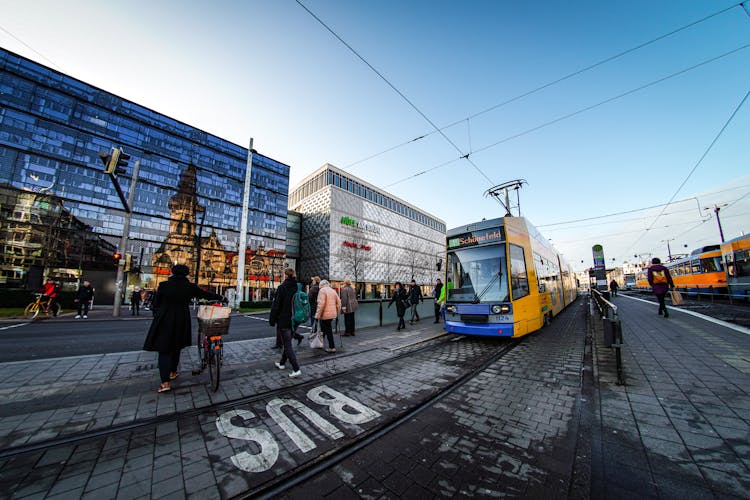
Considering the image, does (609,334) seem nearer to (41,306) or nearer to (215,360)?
(215,360)

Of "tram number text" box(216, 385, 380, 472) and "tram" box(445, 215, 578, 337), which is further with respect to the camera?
"tram" box(445, 215, 578, 337)

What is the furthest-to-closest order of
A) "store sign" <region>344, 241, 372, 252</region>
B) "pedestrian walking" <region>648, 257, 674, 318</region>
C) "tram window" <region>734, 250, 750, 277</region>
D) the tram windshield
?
"store sign" <region>344, 241, 372, 252</region> → "tram window" <region>734, 250, 750, 277</region> → "pedestrian walking" <region>648, 257, 674, 318</region> → the tram windshield

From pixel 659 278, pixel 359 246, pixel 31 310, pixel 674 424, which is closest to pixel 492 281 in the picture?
pixel 674 424

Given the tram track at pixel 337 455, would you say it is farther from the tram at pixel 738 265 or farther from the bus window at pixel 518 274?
the tram at pixel 738 265

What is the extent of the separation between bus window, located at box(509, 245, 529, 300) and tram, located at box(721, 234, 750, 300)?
48.4ft

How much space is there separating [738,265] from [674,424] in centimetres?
1922

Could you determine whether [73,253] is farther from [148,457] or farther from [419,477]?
[419,477]

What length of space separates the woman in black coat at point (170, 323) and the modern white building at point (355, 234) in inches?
1496

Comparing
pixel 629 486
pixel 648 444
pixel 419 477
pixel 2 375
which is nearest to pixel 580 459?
pixel 629 486

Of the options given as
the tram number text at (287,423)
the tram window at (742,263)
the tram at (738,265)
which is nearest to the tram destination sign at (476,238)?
the tram number text at (287,423)

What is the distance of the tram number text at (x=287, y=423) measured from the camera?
2.43m

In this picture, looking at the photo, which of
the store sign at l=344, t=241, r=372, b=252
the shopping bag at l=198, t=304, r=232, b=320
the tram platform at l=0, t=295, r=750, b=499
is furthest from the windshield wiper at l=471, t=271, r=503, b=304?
the store sign at l=344, t=241, r=372, b=252

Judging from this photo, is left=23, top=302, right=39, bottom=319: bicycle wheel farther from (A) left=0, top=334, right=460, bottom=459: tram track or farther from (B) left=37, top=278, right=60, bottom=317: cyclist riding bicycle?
(A) left=0, top=334, right=460, bottom=459: tram track

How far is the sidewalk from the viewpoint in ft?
6.74
